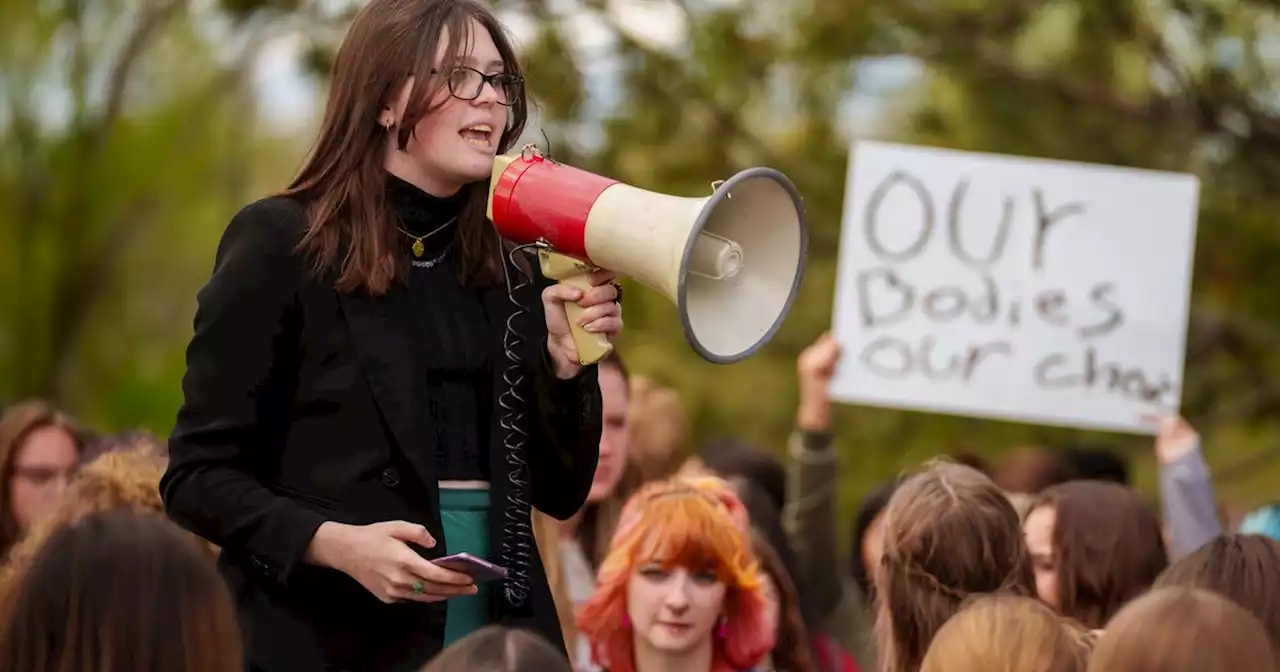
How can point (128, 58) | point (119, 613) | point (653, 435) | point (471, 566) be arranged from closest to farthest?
1. point (119, 613)
2. point (471, 566)
3. point (653, 435)
4. point (128, 58)

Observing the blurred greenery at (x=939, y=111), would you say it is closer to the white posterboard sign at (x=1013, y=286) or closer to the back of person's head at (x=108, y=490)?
the white posterboard sign at (x=1013, y=286)

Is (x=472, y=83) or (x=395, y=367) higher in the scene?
(x=472, y=83)

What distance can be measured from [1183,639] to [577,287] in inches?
37.2

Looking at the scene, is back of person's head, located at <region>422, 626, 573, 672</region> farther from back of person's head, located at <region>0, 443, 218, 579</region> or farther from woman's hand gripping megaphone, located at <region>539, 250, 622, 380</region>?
back of person's head, located at <region>0, 443, 218, 579</region>

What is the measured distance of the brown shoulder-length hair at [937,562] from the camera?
395cm

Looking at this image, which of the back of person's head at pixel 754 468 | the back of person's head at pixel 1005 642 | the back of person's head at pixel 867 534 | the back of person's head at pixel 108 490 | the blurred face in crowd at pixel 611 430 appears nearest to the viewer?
the back of person's head at pixel 1005 642

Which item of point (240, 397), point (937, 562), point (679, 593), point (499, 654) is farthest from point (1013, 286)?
point (499, 654)

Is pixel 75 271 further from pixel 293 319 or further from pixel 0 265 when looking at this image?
pixel 293 319

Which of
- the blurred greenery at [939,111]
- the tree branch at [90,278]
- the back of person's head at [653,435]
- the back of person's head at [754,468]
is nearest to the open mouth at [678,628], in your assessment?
the back of person's head at [653,435]

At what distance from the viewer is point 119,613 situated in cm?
243

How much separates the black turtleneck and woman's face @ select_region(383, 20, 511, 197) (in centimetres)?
6

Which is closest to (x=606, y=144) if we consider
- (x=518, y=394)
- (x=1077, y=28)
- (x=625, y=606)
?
(x=1077, y=28)

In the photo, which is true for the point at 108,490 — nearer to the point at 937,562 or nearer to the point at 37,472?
the point at 37,472

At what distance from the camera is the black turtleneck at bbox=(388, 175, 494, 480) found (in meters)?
2.87
